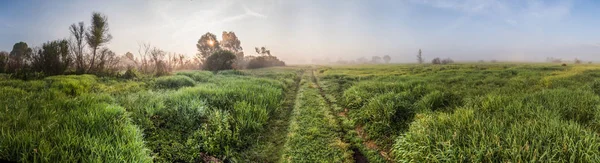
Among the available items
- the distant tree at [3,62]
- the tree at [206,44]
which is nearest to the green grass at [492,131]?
the distant tree at [3,62]

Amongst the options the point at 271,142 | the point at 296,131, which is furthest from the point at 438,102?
the point at 271,142

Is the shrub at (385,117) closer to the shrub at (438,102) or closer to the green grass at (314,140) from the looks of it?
the shrub at (438,102)

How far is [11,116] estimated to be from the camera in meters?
5.05

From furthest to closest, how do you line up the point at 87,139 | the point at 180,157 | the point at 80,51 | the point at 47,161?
the point at 80,51 → the point at 180,157 → the point at 87,139 → the point at 47,161

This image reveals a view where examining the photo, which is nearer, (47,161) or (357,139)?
(47,161)

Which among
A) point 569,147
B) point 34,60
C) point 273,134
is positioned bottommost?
point 273,134

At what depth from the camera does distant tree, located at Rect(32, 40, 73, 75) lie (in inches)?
574

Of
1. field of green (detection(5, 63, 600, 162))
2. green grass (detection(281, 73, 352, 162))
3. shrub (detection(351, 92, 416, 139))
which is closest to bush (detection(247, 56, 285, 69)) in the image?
field of green (detection(5, 63, 600, 162))

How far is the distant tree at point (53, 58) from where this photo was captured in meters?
14.6

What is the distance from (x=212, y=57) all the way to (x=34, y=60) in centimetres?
2990

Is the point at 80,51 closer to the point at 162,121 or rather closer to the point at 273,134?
the point at 162,121

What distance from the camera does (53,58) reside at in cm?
1516

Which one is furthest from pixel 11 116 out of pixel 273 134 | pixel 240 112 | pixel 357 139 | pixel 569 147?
pixel 569 147

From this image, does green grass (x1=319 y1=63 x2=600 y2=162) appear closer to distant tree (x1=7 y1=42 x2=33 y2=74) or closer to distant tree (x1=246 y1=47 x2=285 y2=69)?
distant tree (x1=7 y1=42 x2=33 y2=74)
